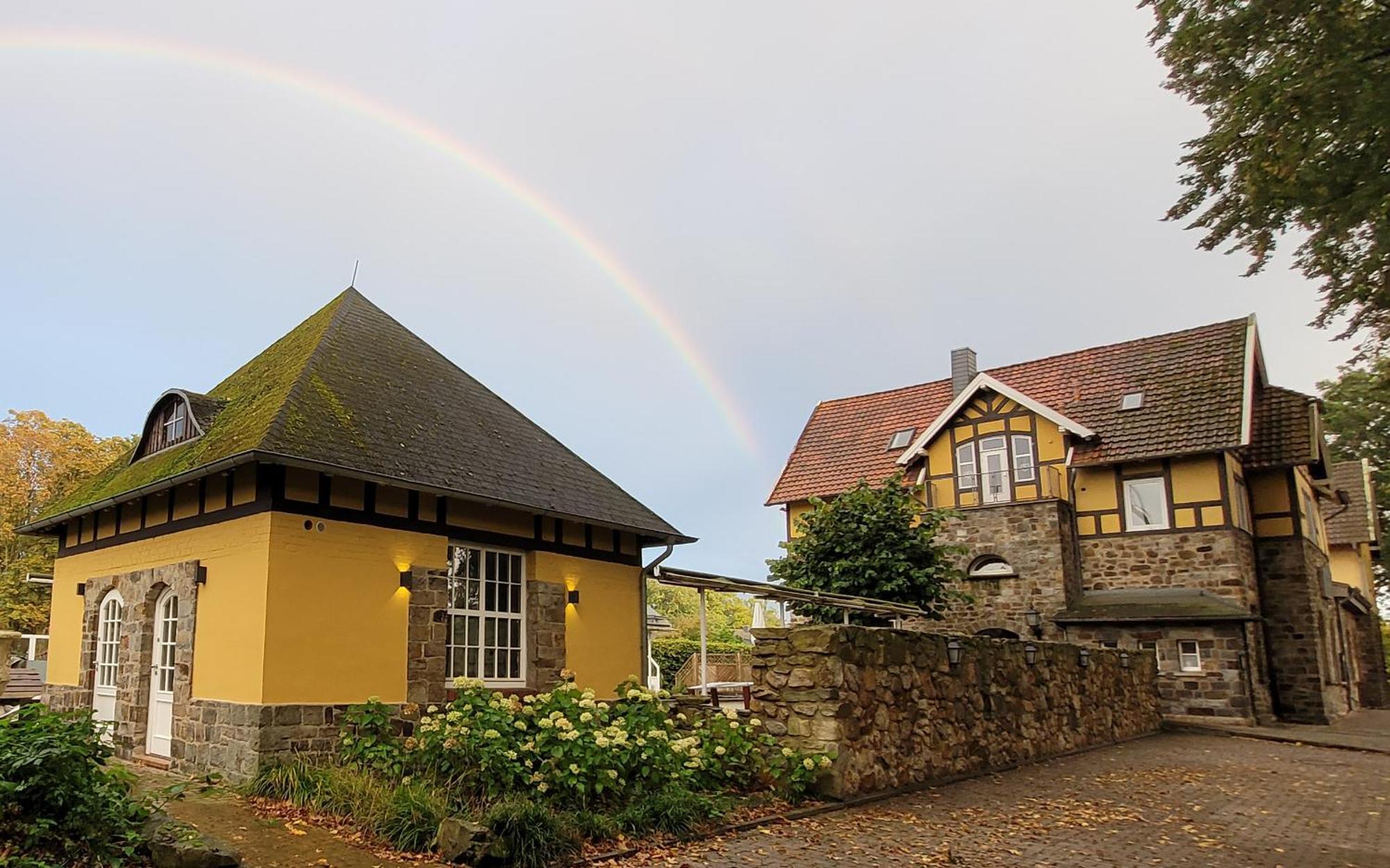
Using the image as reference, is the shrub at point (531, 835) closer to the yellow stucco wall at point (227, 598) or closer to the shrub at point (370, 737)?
the shrub at point (370, 737)

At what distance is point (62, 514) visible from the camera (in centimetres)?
1277

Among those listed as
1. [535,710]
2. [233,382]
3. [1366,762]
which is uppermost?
[233,382]

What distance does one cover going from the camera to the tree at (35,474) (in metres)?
26.5

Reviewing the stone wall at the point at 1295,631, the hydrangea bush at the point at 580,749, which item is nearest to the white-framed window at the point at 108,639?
the hydrangea bush at the point at 580,749

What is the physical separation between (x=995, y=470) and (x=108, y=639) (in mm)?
17924

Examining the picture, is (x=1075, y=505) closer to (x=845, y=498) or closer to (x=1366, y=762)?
(x=845, y=498)

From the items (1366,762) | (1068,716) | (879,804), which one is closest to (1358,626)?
(1366,762)

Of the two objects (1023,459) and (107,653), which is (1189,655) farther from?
(107,653)

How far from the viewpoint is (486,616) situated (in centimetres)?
1181

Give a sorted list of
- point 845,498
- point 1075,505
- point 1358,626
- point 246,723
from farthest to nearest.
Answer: point 1358,626
point 1075,505
point 845,498
point 246,723

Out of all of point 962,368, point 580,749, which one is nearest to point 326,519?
point 580,749

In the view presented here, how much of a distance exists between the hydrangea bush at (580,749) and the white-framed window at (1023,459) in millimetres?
14417

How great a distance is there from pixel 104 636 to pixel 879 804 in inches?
395

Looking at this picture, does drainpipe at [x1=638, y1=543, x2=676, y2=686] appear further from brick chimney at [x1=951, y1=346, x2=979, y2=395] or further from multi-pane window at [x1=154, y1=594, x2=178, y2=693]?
brick chimney at [x1=951, y1=346, x2=979, y2=395]
